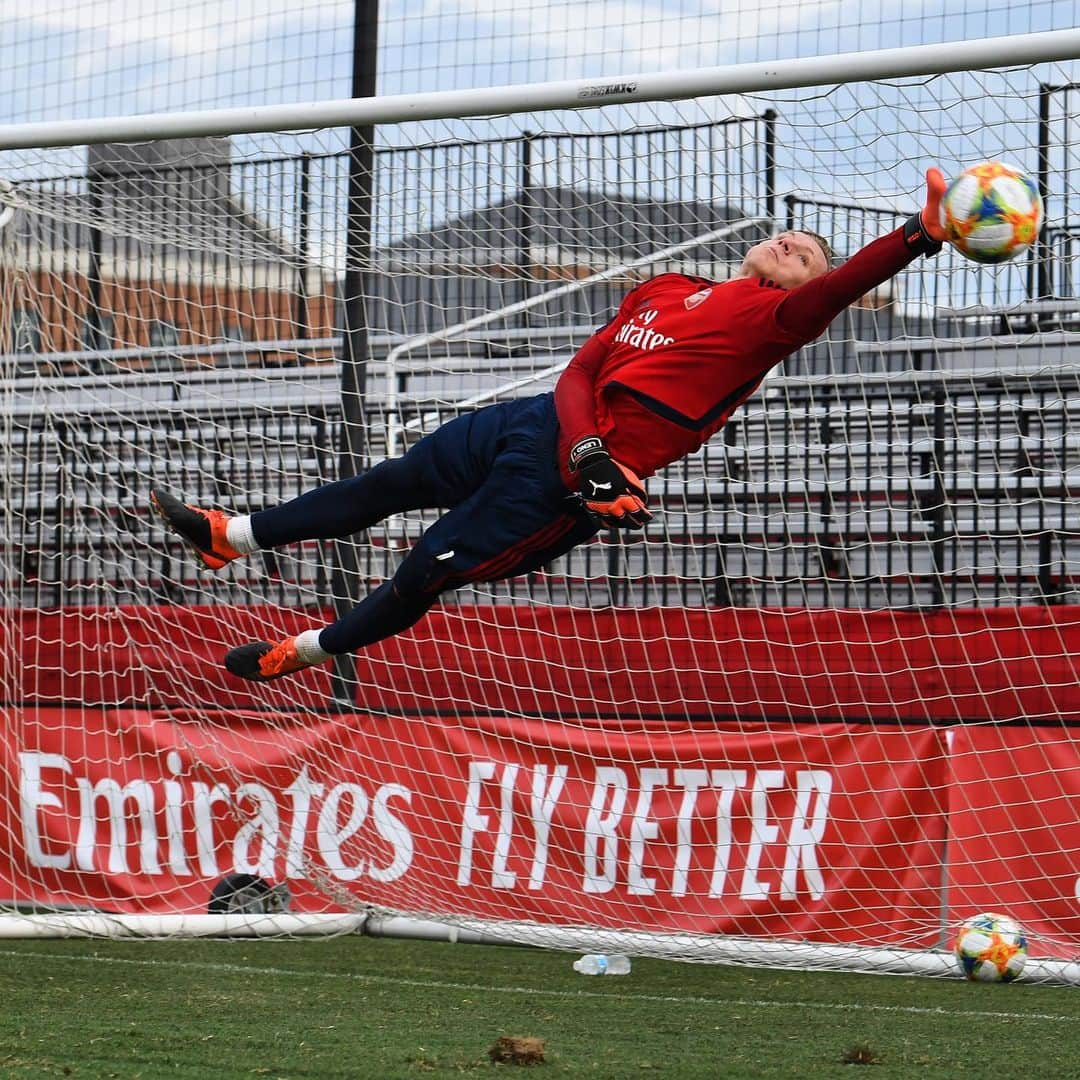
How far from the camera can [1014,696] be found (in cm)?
692

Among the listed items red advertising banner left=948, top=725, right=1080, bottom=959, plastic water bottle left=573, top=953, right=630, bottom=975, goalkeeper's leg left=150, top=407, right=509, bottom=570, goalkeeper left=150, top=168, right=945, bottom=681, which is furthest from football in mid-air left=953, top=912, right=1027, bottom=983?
goalkeeper's leg left=150, top=407, right=509, bottom=570

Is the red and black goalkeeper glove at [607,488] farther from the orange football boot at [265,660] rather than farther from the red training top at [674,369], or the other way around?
the orange football boot at [265,660]

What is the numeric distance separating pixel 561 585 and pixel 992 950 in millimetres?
3014

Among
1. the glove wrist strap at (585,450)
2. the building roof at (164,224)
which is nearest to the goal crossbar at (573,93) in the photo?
the building roof at (164,224)

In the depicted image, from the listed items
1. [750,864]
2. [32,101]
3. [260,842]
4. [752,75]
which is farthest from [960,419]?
[32,101]

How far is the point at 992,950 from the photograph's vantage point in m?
5.77

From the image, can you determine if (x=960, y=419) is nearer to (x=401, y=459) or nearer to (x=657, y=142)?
(x=657, y=142)

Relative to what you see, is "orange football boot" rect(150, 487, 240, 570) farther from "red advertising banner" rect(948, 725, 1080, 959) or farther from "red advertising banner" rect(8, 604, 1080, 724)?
"red advertising banner" rect(948, 725, 1080, 959)

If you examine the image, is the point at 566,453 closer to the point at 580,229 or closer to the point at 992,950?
the point at 580,229

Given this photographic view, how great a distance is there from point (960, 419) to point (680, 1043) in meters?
4.34

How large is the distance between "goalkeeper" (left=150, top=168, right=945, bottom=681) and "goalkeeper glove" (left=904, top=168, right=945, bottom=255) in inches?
12.3

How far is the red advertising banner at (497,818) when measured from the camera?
22.4ft

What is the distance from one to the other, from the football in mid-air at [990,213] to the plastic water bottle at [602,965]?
3469mm

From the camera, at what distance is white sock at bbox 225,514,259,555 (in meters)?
4.92
